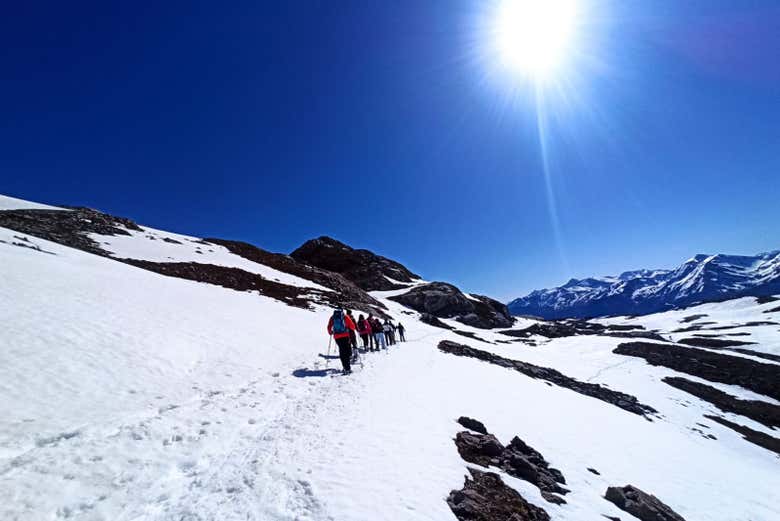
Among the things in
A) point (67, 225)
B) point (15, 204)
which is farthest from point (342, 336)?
point (15, 204)

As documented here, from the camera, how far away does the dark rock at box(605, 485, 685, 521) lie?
31.1ft

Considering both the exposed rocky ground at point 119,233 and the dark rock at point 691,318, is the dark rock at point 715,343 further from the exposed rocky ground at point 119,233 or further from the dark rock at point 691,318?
the exposed rocky ground at point 119,233

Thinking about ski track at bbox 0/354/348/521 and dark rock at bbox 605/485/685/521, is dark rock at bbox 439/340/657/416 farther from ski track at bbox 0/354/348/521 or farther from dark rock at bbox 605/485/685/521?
ski track at bbox 0/354/348/521

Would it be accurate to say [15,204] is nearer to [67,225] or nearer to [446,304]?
[67,225]

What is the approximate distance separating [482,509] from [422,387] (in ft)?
29.6

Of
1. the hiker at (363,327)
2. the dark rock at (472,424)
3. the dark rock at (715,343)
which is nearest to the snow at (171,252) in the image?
the hiker at (363,327)

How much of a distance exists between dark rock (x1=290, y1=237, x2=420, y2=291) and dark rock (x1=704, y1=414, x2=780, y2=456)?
67714mm

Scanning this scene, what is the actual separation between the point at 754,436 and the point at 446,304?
54.5m

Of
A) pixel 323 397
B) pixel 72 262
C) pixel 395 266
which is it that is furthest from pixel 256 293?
pixel 395 266

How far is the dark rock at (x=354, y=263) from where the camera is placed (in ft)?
312

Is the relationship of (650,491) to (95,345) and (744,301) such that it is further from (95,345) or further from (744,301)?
(744,301)

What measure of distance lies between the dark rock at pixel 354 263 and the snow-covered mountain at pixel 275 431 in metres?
64.9

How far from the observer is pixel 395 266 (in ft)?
367

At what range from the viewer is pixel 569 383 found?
111 feet
